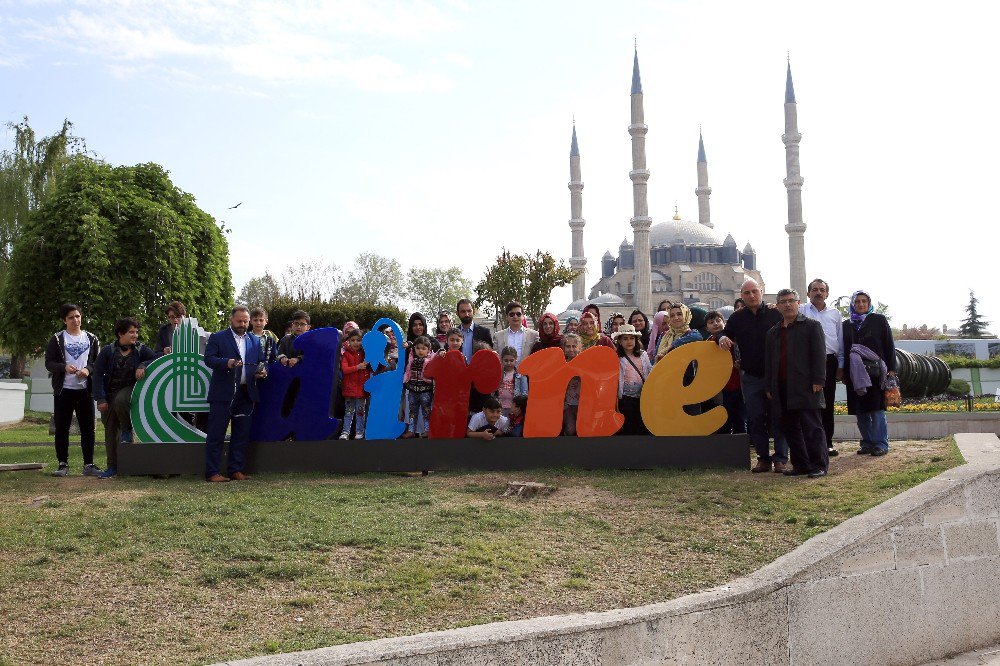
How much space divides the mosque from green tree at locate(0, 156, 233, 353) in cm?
4335

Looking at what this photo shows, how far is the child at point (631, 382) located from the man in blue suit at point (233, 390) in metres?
3.48

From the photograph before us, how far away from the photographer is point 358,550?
563 cm

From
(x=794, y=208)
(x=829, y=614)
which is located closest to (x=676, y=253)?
(x=794, y=208)

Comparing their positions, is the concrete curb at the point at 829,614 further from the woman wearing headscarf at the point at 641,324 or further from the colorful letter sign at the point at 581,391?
the woman wearing headscarf at the point at 641,324

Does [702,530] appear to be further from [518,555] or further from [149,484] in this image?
[149,484]

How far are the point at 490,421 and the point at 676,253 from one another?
258 feet

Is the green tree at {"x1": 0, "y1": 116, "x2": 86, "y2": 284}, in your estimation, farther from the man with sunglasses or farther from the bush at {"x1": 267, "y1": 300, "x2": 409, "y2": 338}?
the man with sunglasses

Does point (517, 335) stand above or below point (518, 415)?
above

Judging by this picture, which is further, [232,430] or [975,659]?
[232,430]

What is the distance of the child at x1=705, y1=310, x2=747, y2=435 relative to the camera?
29.0ft

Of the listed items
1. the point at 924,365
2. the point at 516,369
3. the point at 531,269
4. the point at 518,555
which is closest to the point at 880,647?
the point at 518,555

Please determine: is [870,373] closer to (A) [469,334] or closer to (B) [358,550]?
(A) [469,334]

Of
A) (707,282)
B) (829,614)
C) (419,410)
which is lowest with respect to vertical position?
(829,614)

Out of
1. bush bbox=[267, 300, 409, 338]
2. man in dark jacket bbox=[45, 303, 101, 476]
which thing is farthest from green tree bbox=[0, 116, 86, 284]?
man in dark jacket bbox=[45, 303, 101, 476]
